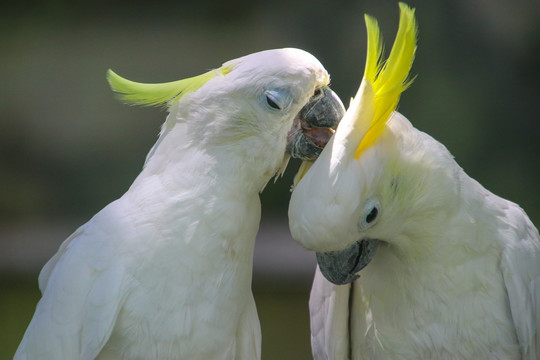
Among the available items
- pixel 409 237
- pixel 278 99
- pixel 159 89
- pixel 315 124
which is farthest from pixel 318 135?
pixel 159 89

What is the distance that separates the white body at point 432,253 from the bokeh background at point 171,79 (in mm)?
1906

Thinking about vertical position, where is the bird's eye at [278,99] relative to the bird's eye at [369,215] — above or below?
above

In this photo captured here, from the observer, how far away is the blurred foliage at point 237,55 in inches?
160

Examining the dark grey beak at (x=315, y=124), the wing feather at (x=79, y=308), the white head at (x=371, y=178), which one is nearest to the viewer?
the white head at (x=371, y=178)

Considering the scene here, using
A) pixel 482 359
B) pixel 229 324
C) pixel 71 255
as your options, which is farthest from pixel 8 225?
pixel 482 359

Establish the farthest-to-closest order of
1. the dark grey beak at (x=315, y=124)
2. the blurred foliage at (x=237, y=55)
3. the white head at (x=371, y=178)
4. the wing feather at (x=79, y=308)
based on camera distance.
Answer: the blurred foliage at (x=237, y=55), the dark grey beak at (x=315, y=124), the wing feather at (x=79, y=308), the white head at (x=371, y=178)

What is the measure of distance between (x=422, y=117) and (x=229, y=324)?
246cm

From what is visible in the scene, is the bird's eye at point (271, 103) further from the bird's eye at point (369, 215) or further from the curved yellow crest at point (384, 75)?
the bird's eye at point (369, 215)

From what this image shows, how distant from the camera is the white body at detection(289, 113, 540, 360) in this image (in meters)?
2.00

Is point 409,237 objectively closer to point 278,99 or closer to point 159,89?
point 278,99

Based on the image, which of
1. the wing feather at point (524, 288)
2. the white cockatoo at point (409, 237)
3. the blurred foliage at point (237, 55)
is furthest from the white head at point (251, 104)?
the blurred foliage at point (237, 55)

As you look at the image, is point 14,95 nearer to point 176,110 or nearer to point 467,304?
point 176,110

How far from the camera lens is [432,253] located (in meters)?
2.19

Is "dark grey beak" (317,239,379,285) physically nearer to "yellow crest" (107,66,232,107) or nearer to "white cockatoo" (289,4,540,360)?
"white cockatoo" (289,4,540,360)
